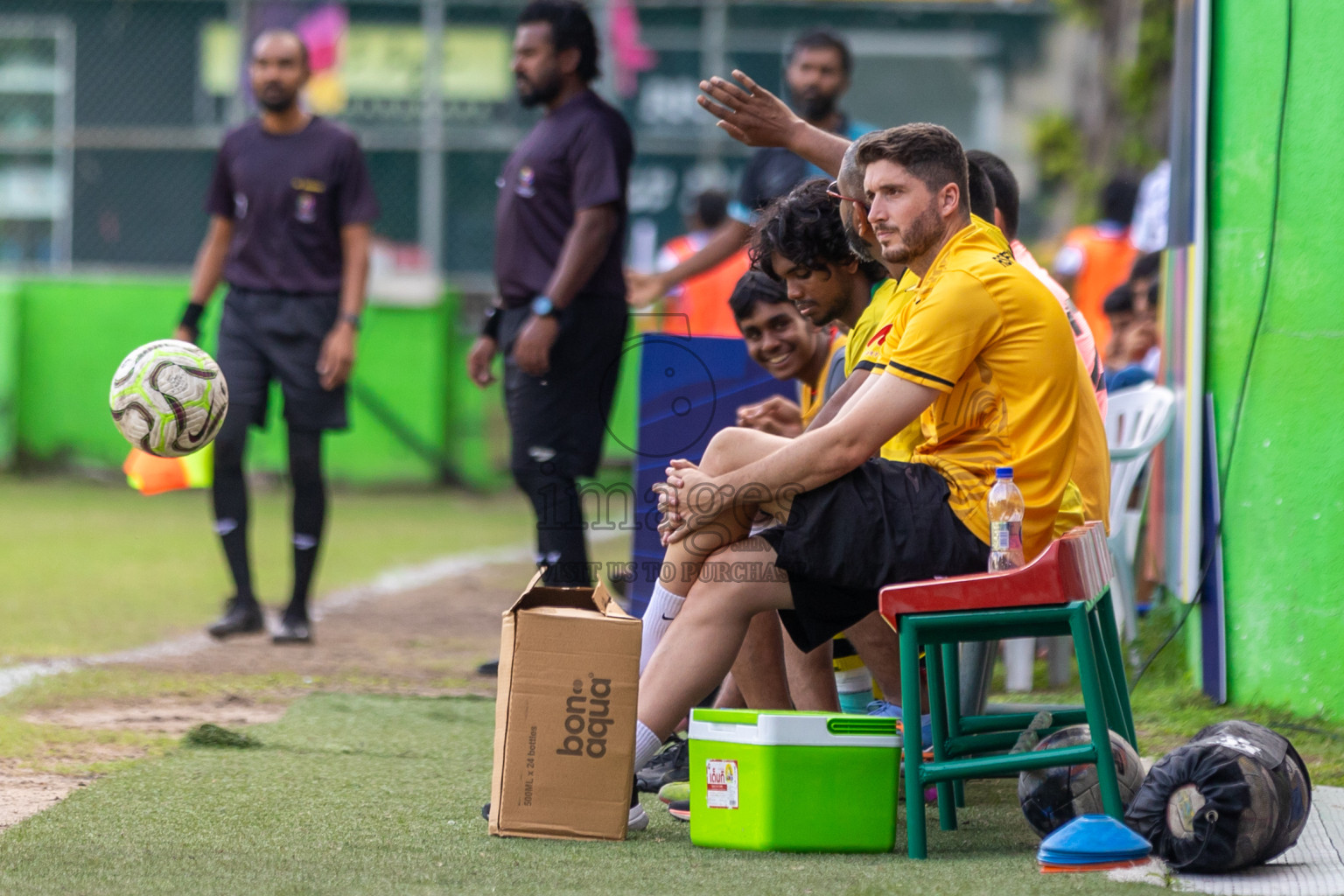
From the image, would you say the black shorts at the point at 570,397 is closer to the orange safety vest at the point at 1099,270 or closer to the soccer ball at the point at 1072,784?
the soccer ball at the point at 1072,784

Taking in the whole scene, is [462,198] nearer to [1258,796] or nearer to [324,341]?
[324,341]

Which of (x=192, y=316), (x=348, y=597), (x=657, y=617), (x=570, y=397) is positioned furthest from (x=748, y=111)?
(x=348, y=597)

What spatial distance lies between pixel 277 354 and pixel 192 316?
391 millimetres

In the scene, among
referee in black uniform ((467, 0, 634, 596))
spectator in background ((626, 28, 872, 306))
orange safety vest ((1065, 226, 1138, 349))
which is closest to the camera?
referee in black uniform ((467, 0, 634, 596))

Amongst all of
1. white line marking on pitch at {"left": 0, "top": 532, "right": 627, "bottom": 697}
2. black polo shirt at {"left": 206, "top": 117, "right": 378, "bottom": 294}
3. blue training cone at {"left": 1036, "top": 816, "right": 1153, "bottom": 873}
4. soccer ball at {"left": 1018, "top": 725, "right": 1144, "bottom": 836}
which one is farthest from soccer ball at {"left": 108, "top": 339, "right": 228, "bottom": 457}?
blue training cone at {"left": 1036, "top": 816, "right": 1153, "bottom": 873}

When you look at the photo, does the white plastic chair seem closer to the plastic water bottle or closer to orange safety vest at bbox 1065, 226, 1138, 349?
the plastic water bottle

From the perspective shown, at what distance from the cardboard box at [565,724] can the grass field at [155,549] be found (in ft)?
9.77

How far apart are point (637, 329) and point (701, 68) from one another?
9.43m

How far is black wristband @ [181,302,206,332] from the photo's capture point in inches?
246

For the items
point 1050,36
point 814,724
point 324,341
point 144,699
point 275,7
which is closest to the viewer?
point 814,724

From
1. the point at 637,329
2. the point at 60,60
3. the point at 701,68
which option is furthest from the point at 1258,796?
the point at 60,60

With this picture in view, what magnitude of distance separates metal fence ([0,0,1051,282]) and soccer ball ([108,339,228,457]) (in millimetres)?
10570

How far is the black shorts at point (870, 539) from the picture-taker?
3262 millimetres

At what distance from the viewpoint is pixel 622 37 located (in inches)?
611
